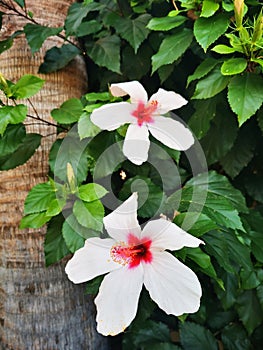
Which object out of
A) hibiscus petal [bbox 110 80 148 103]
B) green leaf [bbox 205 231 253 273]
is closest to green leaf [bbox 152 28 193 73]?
hibiscus petal [bbox 110 80 148 103]

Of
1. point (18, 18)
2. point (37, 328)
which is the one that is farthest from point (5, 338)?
point (18, 18)

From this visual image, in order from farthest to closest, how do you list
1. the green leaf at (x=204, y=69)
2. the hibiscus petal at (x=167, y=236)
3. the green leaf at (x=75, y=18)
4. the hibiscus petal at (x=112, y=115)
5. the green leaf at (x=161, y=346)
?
the green leaf at (x=161, y=346) < the green leaf at (x=75, y=18) < the green leaf at (x=204, y=69) < the hibiscus petal at (x=112, y=115) < the hibiscus petal at (x=167, y=236)

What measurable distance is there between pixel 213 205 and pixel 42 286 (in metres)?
0.53

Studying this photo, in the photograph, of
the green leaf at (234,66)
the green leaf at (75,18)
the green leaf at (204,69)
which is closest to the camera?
the green leaf at (234,66)

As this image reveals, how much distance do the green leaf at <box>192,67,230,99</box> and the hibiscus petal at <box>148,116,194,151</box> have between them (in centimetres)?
14

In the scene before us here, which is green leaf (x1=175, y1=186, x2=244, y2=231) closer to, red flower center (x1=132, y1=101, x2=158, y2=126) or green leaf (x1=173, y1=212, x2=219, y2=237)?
green leaf (x1=173, y1=212, x2=219, y2=237)

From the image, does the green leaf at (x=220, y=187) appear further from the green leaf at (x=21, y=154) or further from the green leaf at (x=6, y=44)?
the green leaf at (x=6, y=44)

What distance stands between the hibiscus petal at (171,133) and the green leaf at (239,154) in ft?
1.26

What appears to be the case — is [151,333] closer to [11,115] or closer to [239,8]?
[11,115]

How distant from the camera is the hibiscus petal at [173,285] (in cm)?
63

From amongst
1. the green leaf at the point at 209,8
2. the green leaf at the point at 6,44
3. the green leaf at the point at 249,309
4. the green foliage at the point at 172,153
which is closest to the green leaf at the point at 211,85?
the green foliage at the point at 172,153

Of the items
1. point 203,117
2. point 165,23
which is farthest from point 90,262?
point 165,23

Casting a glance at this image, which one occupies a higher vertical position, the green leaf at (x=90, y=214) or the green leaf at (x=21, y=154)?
the green leaf at (x=90, y=214)

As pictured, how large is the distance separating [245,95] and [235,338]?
0.80m
